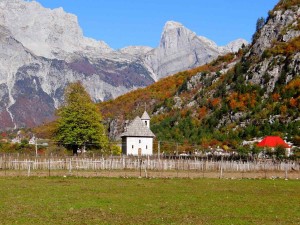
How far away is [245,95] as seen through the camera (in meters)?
116

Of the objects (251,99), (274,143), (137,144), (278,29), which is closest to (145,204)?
(274,143)

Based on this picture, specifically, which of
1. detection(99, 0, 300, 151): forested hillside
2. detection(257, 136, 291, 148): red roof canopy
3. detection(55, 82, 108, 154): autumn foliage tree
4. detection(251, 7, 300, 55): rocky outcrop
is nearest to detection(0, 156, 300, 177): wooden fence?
detection(257, 136, 291, 148): red roof canopy

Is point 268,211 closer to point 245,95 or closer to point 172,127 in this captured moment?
point 245,95

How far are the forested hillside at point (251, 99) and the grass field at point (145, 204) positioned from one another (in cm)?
5764

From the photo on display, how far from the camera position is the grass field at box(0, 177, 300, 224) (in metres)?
23.8

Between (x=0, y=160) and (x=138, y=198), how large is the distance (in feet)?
123

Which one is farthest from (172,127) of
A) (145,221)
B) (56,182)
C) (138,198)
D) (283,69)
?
(145,221)

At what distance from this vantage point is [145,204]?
29.1 m

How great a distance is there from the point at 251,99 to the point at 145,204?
289 feet

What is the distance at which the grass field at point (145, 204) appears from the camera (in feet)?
78.0

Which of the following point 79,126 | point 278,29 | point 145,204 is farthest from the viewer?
point 278,29

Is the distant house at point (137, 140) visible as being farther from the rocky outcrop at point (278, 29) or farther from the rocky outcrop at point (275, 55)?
the rocky outcrop at point (278, 29)

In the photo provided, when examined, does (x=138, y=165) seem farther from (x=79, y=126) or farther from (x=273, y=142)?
(x=273, y=142)

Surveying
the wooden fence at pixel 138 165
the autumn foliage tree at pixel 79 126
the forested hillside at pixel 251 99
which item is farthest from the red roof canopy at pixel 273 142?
the autumn foliage tree at pixel 79 126
